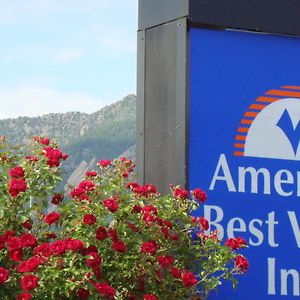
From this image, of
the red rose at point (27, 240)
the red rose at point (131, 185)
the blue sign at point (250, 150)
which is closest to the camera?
the red rose at point (27, 240)

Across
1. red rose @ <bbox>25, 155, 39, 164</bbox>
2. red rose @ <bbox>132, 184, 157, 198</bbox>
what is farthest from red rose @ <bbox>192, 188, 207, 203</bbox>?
Answer: red rose @ <bbox>25, 155, 39, 164</bbox>

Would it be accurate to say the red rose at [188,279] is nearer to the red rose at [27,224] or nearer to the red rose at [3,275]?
the red rose at [27,224]

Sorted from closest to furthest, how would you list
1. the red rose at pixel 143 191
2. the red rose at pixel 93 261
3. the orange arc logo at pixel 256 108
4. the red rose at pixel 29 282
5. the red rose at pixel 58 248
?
the red rose at pixel 29 282, the red rose at pixel 58 248, the red rose at pixel 93 261, the red rose at pixel 143 191, the orange arc logo at pixel 256 108

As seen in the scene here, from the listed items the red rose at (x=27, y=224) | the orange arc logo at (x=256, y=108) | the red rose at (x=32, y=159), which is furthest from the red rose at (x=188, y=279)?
the orange arc logo at (x=256, y=108)

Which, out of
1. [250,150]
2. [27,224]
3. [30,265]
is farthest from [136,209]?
[250,150]

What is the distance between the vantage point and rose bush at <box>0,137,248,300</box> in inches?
244

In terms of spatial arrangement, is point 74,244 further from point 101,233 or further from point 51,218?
point 51,218

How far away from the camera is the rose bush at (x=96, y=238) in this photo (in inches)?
244

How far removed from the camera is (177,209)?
7312 millimetres

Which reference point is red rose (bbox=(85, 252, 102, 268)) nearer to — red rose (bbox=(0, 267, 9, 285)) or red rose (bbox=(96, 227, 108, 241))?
red rose (bbox=(96, 227, 108, 241))

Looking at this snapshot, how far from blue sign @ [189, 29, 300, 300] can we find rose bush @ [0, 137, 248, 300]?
2.55 ft

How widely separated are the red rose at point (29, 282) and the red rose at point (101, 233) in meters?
0.62

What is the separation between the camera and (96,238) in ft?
21.2

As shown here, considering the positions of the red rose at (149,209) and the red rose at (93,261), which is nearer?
the red rose at (93,261)
